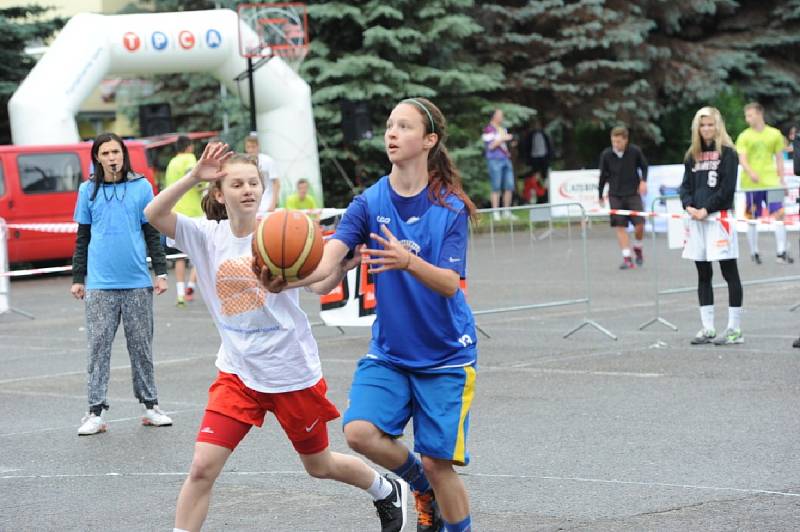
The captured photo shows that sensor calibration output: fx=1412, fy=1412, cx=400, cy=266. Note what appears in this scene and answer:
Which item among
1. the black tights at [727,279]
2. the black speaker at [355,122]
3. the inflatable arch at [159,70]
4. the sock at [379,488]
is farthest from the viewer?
the black speaker at [355,122]

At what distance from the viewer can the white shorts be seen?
1200 cm

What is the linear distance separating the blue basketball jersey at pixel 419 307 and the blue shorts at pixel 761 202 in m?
12.3

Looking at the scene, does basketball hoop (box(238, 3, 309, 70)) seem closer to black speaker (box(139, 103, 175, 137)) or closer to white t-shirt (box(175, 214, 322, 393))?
black speaker (box(139, 103, 175, 137))

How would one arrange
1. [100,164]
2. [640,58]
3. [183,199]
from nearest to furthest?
[100,164] → [183,199] → [640,58]

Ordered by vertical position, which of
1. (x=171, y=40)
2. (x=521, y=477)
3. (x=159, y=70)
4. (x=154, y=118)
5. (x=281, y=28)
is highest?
(x=281, y=28)

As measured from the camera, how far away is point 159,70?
2661 cm

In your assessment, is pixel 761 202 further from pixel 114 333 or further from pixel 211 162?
pixel 211 162

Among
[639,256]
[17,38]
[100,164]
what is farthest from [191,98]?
[100,164]

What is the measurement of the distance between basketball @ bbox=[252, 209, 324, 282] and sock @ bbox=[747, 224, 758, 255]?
12.9 meters

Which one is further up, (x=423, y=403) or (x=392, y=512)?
(x=423, y=403)

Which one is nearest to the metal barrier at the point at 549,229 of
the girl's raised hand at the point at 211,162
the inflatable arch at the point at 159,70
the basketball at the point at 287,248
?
the girl's raised hand at the point at 211,162

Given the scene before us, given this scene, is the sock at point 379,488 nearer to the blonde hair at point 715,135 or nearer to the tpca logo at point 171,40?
the blonde hair at point 715,135

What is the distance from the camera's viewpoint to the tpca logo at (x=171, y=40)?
85.0ft

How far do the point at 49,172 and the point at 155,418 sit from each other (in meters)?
14.1
